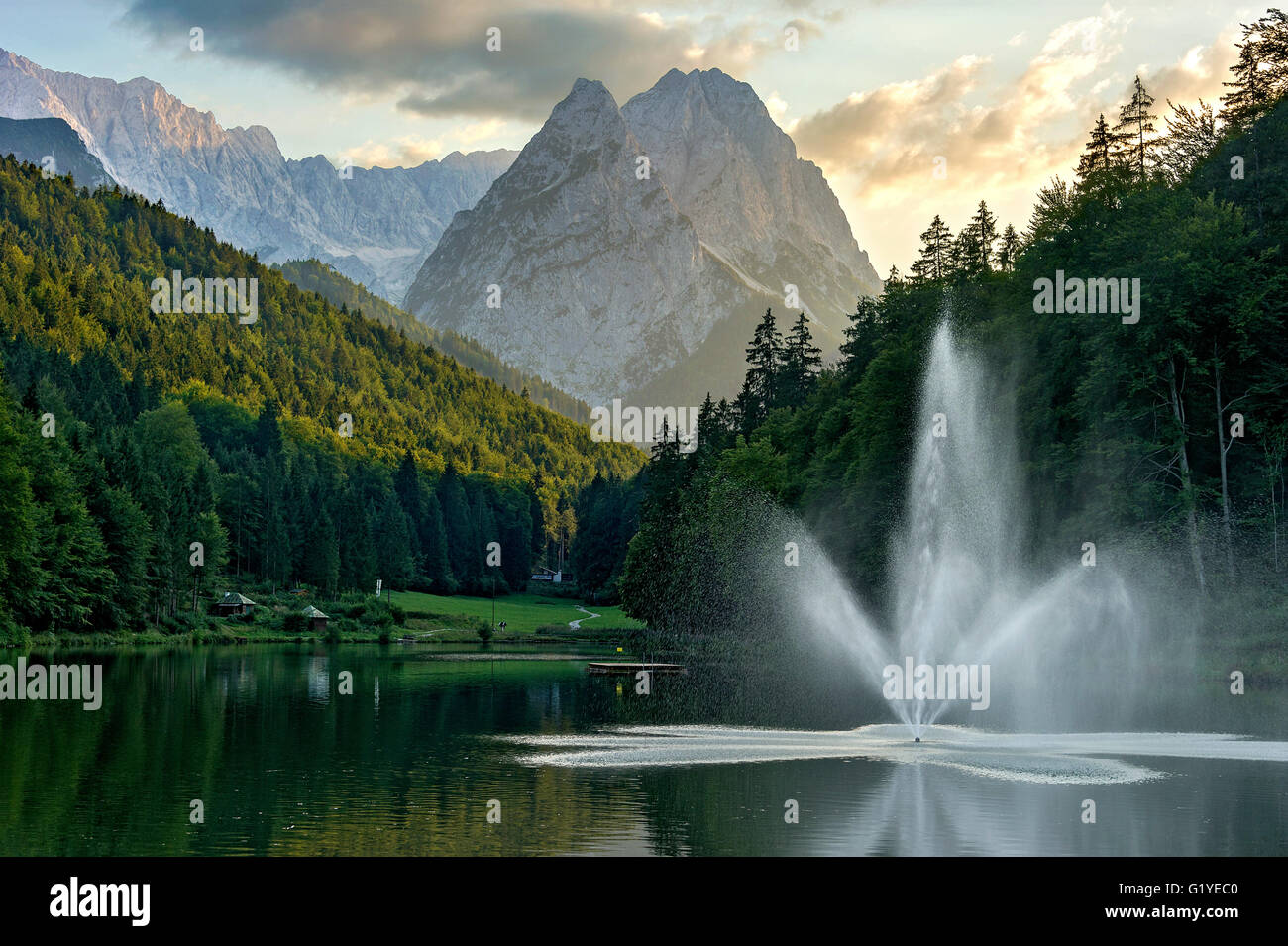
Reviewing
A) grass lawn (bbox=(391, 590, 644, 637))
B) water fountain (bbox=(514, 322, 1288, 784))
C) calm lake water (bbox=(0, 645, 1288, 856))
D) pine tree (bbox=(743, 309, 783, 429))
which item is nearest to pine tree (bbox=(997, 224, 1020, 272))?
water fountain (bbox=(514, 322, 1288, 784))

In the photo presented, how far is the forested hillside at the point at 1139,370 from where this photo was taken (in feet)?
197

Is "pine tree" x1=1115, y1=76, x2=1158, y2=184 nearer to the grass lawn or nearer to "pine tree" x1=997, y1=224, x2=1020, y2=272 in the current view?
"pine tree" x1=997, y1=224, x2=1020, y2=272

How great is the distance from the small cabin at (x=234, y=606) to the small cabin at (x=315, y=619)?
5.80 m

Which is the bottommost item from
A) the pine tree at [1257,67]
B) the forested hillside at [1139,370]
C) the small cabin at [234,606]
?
the small cabin at [234,606]

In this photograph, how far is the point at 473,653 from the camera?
11300cm

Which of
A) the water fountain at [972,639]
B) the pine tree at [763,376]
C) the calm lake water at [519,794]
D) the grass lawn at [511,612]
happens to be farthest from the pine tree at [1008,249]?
the grass lawn at [511,612]

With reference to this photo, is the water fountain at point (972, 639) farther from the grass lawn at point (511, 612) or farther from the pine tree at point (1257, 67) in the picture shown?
the grass lawn at point (511, 612)

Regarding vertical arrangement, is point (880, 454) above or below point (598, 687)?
above

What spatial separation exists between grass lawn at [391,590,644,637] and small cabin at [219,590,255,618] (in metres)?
22.4

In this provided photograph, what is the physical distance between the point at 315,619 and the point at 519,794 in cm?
11234
